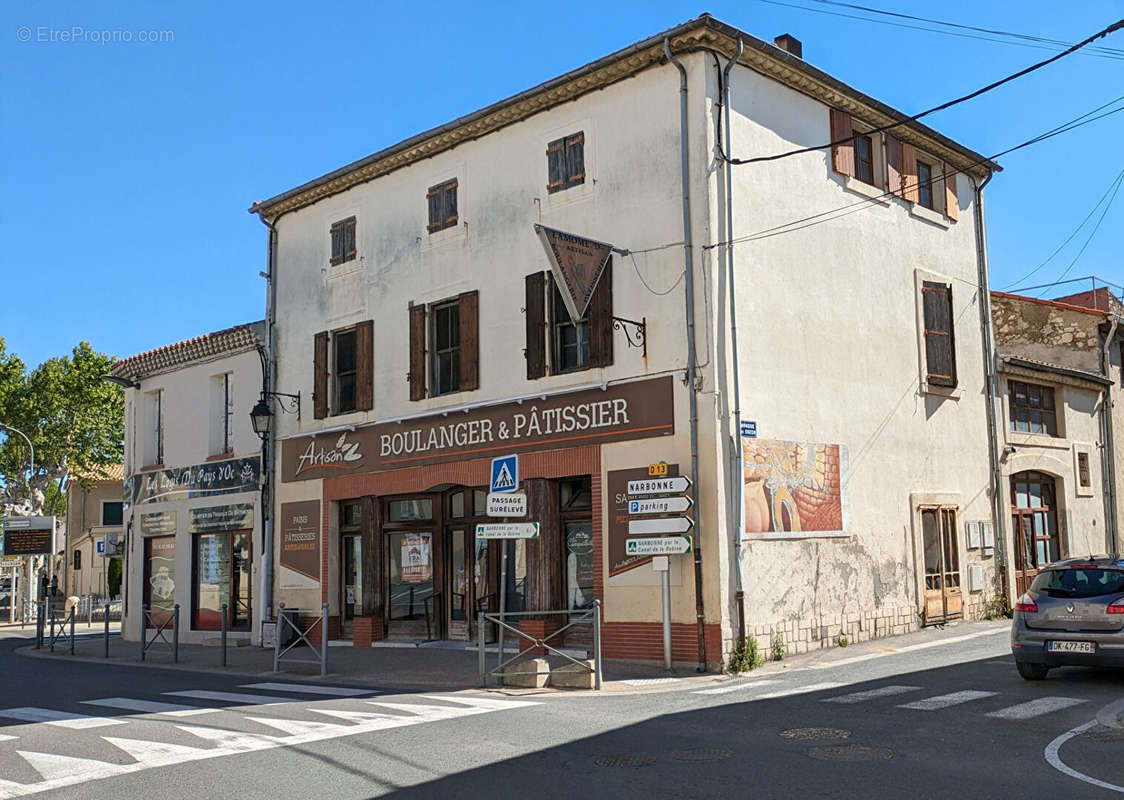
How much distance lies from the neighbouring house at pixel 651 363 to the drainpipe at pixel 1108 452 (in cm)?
455

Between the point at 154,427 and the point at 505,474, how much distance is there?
44.4ft

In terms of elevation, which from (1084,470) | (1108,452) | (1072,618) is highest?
(1108,452)

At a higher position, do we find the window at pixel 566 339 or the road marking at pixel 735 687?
the window at pixel 566 339

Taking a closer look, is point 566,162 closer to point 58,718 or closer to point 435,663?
point 435,663

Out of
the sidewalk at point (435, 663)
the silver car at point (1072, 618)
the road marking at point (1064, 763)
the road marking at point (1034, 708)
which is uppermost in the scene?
the silver car at point (1072, 618)

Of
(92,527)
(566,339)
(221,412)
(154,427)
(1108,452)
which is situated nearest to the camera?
(566,339)

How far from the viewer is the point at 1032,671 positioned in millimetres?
12000

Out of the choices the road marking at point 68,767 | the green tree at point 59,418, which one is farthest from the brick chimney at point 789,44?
the green tree at point 59,418

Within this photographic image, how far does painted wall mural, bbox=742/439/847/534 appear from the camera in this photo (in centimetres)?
1532

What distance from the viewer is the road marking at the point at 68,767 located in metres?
8.42

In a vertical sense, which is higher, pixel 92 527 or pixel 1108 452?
pixel 1108 452

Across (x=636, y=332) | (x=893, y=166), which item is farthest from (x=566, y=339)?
(x=893, y=166)

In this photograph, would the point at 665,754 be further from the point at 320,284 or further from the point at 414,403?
the point at 320,284

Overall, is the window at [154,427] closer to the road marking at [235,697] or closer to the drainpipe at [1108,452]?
the road marking at [235,697]
